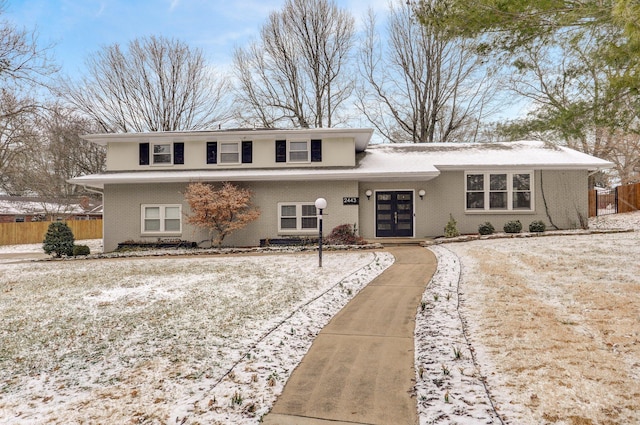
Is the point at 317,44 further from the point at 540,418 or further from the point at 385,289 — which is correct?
the point at 540,418

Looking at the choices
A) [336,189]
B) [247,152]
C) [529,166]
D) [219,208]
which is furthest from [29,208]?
[529,166]

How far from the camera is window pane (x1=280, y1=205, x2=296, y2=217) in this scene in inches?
607

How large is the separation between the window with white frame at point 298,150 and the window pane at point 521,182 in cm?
878

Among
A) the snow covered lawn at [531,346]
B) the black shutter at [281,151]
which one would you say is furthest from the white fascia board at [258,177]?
the snow covered lawn at [531,346]

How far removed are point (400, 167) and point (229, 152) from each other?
24.0 ft

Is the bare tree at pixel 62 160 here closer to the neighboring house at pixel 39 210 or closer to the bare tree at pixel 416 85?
the neighboring house at pixel 39 210

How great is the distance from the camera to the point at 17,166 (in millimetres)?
21547

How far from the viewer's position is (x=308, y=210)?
15328 mm

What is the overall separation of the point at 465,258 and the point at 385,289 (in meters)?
3.89

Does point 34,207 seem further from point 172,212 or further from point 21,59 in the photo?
point 21,59

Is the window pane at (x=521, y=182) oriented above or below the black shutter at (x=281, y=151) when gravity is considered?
below

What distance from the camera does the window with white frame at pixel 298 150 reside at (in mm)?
15961

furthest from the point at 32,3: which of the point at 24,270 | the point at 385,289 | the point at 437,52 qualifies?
the point at 437,52

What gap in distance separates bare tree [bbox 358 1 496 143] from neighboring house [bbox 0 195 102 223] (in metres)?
26.1
